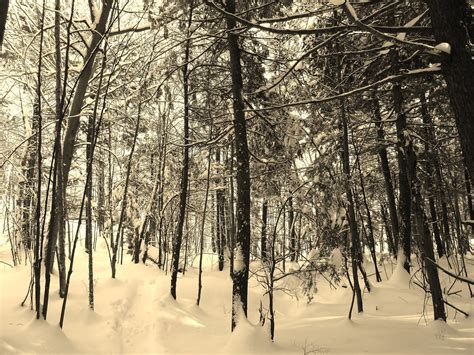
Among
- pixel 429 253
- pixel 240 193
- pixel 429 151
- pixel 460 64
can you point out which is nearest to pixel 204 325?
pixel 240 193

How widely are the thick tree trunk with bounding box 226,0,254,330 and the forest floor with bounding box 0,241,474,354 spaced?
2.00ft

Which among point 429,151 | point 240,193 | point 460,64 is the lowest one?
point 240,193

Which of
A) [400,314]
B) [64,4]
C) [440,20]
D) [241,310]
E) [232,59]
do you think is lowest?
[400,314]

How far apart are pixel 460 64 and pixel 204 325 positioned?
7.19 meters

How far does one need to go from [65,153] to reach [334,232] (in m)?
6.79

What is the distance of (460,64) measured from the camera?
10.1ft

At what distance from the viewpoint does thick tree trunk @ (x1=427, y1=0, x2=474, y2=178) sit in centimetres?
306

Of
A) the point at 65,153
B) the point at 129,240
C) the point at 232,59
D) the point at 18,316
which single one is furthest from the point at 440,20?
the point at 129,240

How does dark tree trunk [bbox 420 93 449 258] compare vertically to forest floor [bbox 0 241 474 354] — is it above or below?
above

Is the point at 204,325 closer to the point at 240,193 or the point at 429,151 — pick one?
the point at 240,193

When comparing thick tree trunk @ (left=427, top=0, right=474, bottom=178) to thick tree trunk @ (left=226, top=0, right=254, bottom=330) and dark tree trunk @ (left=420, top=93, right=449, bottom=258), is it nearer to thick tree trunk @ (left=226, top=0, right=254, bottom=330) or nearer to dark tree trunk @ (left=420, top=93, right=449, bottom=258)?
dark tree trunk @ (left=420, top=93, right=449, bottom=258)

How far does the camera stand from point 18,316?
22.0 feet

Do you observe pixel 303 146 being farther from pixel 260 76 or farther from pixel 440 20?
pixel 440 20

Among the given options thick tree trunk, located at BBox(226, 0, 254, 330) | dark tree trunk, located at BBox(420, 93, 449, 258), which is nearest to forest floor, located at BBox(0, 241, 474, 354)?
thick tree trunk, located at BBox(226, 0, 254, 330)
